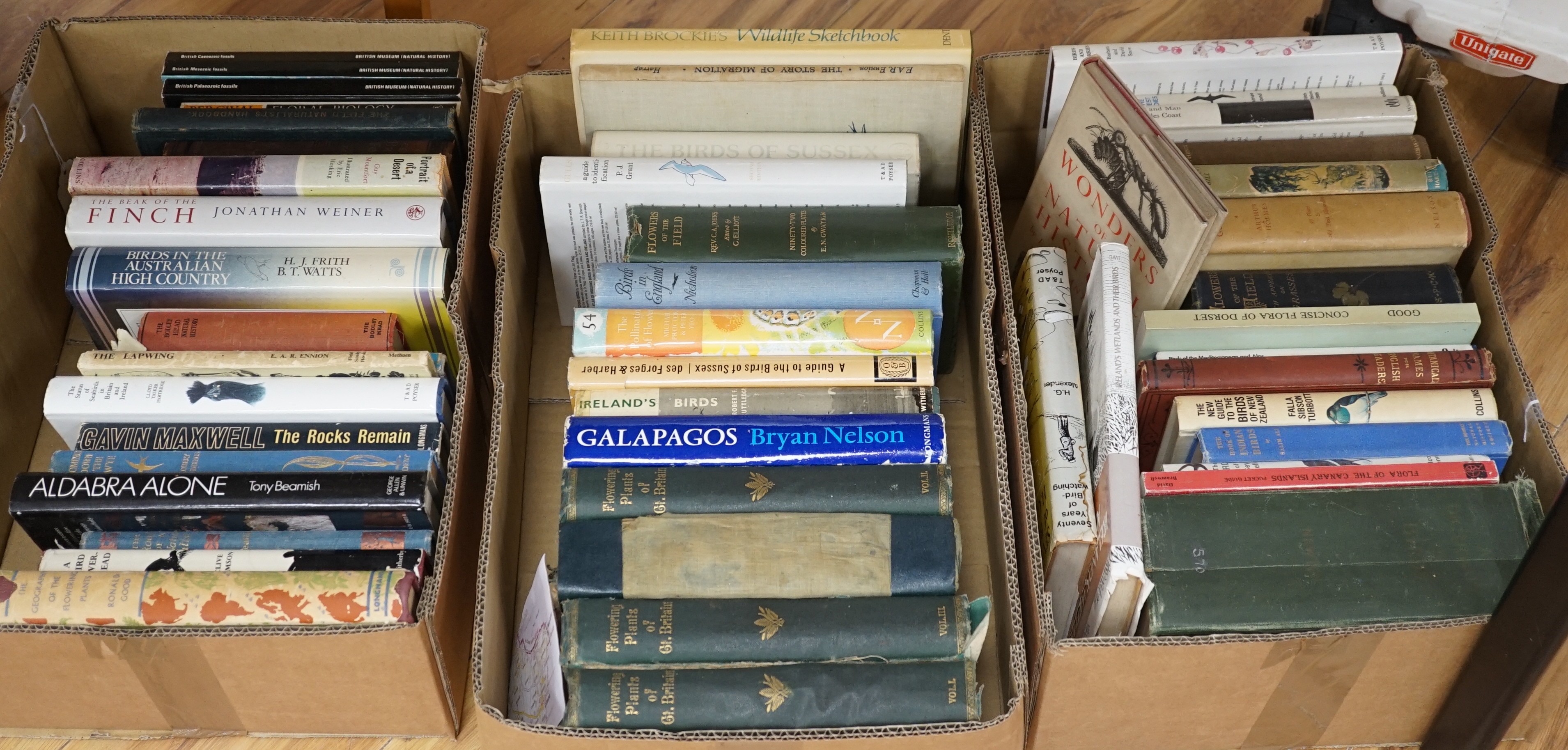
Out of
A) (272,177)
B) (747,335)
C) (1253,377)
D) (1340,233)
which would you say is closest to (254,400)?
(272,177)

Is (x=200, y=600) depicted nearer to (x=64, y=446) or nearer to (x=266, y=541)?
(x=266, y=541)

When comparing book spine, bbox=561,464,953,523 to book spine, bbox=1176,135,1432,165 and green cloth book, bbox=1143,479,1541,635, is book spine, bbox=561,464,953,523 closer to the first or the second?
green cloth book, bbox=1143,479,1541,635

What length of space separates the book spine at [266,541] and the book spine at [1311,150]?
82 cm

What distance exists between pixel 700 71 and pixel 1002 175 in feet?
1.33

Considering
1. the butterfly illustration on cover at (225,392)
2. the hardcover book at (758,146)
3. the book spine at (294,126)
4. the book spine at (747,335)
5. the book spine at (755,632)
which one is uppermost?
the book spine at (294,126)

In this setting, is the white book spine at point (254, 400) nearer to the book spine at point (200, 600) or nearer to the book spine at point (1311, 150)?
the book spine at point (200, 600)

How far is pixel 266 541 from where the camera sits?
1.10 m

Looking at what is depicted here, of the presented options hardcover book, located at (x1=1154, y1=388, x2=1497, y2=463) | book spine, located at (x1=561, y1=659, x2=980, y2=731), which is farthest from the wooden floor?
book spine, located at (x1=561, y1=659, x2=980, y2=731)

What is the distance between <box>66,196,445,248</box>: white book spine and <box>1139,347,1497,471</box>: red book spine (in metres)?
0.66

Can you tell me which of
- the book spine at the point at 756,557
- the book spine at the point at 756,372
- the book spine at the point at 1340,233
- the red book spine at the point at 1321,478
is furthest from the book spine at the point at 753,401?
the book spine at the point at 1340,233

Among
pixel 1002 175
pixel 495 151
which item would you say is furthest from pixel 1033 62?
pixel 495 151

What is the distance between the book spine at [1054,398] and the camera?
3.57 feet

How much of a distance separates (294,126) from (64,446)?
38 centimetres

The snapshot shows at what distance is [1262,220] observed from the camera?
4.03 ft
